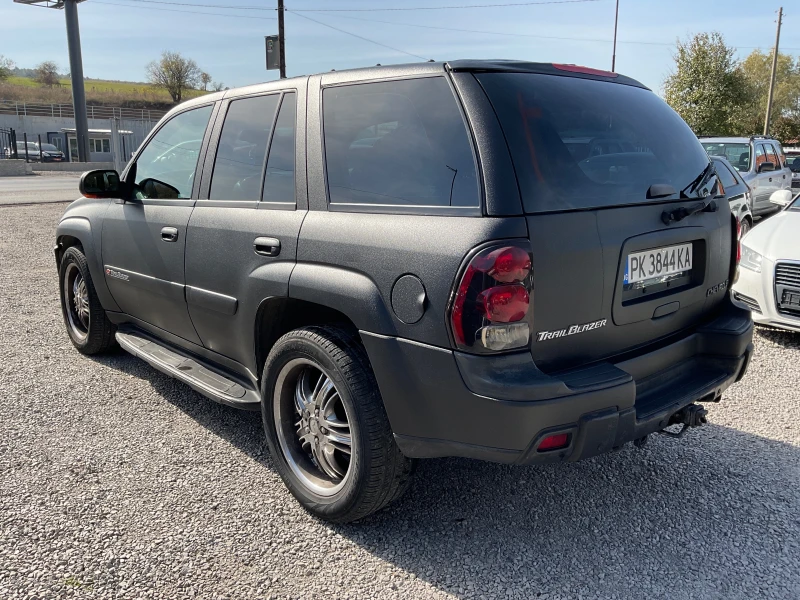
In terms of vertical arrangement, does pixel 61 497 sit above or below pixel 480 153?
below

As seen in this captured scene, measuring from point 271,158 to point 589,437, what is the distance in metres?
1.98

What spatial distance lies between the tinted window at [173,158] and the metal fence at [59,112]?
48.4 meters

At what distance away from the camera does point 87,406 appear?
4152 millimetres

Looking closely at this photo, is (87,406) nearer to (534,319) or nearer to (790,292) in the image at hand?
(534,319)

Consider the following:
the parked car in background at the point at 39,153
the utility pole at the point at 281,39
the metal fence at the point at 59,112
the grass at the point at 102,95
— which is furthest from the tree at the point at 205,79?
the utility pole at the point at 281,39

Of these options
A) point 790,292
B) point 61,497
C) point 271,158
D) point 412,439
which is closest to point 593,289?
point 412,439

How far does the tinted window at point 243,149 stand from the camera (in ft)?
10.9

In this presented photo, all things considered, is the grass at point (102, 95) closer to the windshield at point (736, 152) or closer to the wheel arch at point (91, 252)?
the windshield at point (736, 152)

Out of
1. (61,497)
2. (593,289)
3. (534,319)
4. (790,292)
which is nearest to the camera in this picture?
(534,319)

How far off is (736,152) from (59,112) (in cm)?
5683

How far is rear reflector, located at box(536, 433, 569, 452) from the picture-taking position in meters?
2.33

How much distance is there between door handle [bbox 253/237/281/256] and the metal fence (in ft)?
164

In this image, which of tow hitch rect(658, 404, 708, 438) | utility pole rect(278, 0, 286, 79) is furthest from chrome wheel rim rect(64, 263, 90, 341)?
utility pole rect(278, 0, 286, 79)

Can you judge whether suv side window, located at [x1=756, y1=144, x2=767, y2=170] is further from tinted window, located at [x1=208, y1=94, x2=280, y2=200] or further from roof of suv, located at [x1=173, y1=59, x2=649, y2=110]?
tinted window, located at [x1=208, y1=94, x2=280, y2=200]
